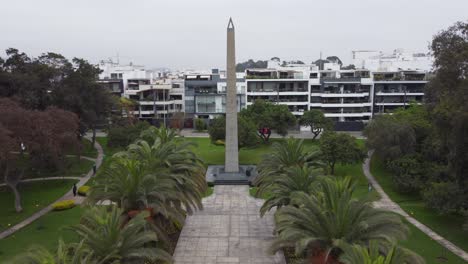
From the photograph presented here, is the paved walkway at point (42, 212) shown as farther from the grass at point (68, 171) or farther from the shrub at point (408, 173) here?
the shrub at point (408, 173)

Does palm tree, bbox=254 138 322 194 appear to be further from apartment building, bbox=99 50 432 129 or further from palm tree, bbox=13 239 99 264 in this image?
apartment building, bbox=99 50 432 129

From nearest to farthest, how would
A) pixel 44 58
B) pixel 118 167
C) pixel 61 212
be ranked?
pixel 118 167 < pixel 61 212 < pixel 44 58

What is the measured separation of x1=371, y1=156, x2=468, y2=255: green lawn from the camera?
26.9 m

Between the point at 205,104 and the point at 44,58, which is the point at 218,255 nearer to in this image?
the point at 44,58

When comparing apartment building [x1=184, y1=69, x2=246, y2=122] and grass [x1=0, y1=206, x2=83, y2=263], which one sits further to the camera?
apartment building [x1=184, y1=69, x2=246, y2=122]

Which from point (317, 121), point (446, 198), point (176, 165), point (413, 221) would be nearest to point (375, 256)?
point (176, 165)

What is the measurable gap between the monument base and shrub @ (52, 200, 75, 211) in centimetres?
1201

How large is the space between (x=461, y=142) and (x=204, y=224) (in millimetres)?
16196

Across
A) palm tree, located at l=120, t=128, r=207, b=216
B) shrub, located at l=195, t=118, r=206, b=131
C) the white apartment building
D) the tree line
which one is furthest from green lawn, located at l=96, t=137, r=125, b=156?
the tree line

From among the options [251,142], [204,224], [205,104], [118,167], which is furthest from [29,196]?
[205,104]

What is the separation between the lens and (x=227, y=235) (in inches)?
1025

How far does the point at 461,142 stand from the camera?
25484mm

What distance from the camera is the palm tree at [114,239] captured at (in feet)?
49.9

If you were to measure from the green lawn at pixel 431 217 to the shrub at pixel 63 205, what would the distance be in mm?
24892
